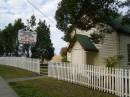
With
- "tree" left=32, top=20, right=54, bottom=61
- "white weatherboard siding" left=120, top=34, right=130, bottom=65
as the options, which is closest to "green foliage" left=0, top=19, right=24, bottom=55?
"tree" left=32, top=20, right=54, bottom=61

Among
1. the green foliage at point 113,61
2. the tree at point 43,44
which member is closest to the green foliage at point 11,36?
the tree at point 43,44

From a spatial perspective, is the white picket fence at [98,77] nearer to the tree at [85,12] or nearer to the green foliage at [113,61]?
the tree at [85,12]

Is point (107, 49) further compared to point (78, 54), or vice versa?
point (107, 49)

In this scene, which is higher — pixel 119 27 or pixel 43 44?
pixel 119 27

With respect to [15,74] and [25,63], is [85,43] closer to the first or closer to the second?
[15,74]

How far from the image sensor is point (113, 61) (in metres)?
27.0

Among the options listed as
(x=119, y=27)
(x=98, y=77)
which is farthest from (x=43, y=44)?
(x=98, y=77)

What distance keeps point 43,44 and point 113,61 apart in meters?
31.4

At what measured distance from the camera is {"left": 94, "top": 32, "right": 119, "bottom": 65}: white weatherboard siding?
93.2ft

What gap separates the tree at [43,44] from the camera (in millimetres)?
56500

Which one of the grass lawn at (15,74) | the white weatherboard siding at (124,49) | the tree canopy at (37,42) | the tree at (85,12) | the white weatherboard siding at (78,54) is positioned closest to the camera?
the tree at (85,12)

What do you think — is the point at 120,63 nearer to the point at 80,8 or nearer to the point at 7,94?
the point at 80,8

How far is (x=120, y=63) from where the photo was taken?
28750 millimetres

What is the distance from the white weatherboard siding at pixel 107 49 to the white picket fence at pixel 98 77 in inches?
215
